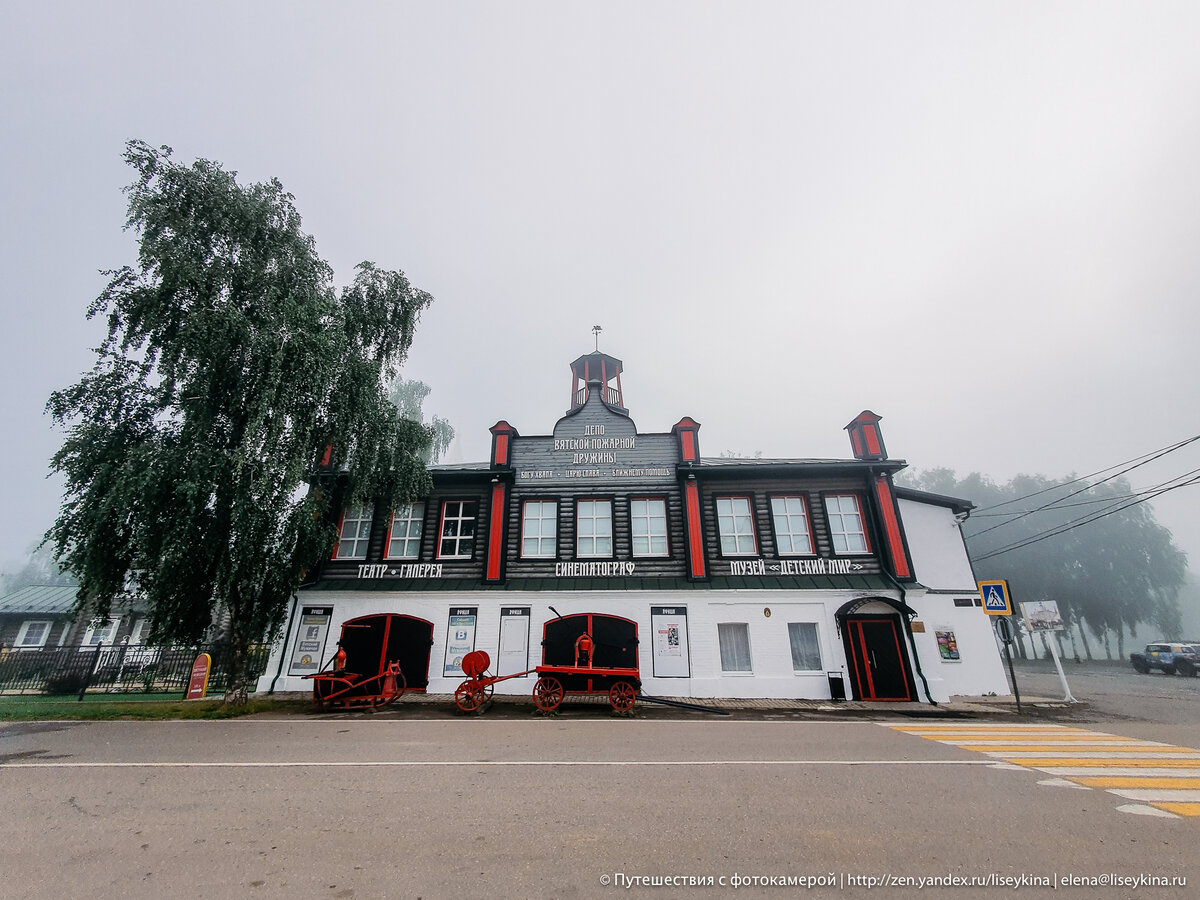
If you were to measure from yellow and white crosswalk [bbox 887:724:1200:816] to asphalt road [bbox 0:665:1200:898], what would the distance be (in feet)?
0.72

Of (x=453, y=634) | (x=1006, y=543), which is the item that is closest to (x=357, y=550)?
(x=453, y=634)

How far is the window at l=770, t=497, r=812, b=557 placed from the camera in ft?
58.1

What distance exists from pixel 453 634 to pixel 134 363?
12.6 metres

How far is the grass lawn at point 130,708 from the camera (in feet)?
41.1

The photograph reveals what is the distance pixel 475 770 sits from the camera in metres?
7.22

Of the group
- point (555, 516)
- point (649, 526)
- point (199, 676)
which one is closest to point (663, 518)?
point (649, 526)

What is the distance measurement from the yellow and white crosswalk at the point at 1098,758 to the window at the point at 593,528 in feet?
33.0

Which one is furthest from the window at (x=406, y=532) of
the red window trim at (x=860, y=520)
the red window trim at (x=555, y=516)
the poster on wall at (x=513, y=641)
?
the red window trim at (x=860, y=520)

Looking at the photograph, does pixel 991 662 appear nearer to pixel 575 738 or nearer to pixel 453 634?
pixel 575 738

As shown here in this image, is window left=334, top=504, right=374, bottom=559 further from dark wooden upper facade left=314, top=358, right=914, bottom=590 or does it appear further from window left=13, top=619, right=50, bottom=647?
window left=13, top=619, right=50, bottom=647

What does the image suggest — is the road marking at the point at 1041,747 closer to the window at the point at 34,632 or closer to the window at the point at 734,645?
the window at the point at 734,645

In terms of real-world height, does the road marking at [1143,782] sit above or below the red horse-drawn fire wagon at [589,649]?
below

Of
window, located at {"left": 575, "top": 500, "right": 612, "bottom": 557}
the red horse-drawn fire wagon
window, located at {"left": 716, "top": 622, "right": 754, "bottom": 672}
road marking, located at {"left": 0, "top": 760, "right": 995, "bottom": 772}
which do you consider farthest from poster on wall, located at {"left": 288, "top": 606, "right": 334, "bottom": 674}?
window, located at {"left": 716, "top": 622, "right": 754, "bottom": 672}

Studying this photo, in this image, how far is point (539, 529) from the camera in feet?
60.3
